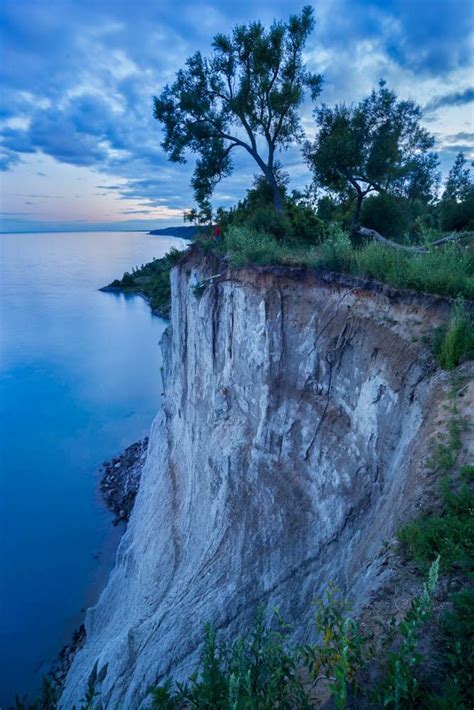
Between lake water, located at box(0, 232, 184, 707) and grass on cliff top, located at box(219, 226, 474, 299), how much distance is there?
15.3 m

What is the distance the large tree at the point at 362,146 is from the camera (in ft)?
47.3

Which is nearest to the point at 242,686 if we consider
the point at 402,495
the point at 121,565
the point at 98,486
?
the point at 402,495

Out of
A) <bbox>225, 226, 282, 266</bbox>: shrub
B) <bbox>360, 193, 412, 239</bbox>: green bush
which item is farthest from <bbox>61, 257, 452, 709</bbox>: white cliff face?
<bbox>360, 193, 412, 239</bbox>: green bush

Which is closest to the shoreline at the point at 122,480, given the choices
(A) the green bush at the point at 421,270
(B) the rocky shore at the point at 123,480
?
(B) the rocky shore at the point at 123,480

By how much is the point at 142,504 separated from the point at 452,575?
523 inches

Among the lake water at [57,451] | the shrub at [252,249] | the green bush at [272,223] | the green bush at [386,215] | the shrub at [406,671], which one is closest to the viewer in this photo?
the shrub at [406,671]

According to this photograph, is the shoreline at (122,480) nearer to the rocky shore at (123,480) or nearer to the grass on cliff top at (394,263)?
the rocky shore at (123,480)

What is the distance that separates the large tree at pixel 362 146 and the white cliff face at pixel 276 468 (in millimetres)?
7231

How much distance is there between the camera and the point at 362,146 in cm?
1470

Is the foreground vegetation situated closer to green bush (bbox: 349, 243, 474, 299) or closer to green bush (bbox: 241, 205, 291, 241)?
green bush (bbox: 349, 243, 474, 299)

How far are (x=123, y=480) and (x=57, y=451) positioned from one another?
573 cm

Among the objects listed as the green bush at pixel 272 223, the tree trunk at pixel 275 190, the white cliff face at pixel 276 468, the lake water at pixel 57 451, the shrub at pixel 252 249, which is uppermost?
the tree trunk at pixel 275 190

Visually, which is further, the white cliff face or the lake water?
the lake water

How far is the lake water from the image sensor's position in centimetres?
1467
